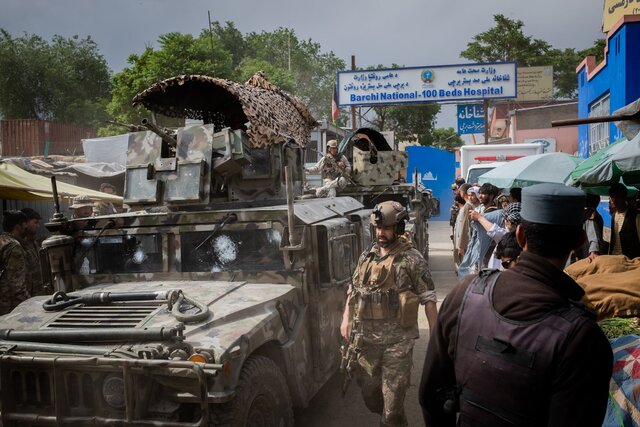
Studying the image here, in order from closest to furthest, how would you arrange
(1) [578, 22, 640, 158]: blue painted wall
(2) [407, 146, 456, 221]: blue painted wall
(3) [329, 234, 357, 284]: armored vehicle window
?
(3) [329, 234, 357, 284]: armored vehicle window → (1) [578, 22, 640, 158]: blue painted wall → (2) [407, 146, 456, 221]: blue painted wall

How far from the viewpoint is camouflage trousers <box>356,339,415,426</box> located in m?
Answer: 3.69

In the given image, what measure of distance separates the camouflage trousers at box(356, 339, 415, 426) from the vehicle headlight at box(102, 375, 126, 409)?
1.61m

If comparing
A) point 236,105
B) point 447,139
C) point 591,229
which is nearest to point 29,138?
point 236,105

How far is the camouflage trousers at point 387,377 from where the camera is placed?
12.1ft

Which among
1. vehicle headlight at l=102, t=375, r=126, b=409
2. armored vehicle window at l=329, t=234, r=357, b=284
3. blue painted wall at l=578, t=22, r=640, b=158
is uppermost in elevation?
blue painted wall at l=578, t=22, r=640, b=158

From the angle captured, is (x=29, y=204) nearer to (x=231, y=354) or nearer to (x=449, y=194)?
(x=231, y=354)

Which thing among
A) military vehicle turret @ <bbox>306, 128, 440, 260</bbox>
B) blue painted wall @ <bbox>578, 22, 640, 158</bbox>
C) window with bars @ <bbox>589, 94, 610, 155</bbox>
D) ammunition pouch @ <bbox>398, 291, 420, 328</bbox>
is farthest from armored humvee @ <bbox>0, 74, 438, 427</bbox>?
window with bars @ <bbox>589, 94, 610, 155</bbox>

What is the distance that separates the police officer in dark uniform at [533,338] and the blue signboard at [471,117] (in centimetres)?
2333

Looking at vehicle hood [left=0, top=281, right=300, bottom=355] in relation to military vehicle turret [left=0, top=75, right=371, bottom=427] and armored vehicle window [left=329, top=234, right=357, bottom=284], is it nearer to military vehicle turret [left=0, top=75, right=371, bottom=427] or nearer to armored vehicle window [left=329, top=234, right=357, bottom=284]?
military vehicle turret [left=0, top=75, right=371, bottom=427]

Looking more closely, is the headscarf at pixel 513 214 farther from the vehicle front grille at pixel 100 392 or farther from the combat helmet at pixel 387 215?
the vehicle front grille at pixel 100 392

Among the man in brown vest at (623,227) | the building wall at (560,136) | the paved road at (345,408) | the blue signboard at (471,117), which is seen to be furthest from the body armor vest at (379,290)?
the building wall at (560,136)

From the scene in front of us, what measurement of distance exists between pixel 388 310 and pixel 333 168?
609 cm

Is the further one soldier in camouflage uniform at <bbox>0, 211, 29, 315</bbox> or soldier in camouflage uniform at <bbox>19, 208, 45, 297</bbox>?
soldier in camouflage uniform at <bbox>19, 208, 45, 297</bbox>

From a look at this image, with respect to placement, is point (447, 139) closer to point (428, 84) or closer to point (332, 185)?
point (428, 84)
